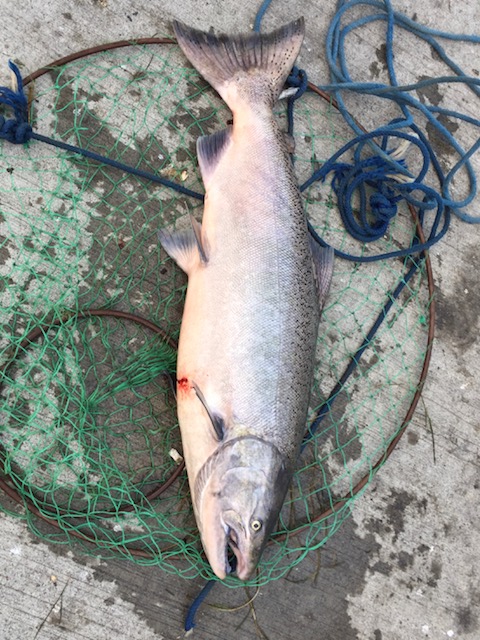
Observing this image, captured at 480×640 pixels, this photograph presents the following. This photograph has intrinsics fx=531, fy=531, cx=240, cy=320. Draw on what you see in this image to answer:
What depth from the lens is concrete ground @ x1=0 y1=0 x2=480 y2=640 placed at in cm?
282

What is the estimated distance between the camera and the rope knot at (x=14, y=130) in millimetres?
2861

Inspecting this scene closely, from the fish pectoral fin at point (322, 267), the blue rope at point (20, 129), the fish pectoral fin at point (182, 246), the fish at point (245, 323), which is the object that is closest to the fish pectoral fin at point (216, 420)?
the fish at point (245, 323)

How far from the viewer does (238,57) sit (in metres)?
3.17

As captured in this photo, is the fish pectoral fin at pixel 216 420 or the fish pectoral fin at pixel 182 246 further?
the fish pectoral fin at pixel 182 246

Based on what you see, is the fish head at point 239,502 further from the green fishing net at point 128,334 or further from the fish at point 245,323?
the green fishing net at point 128,334

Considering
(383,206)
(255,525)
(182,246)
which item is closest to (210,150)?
(182,246)

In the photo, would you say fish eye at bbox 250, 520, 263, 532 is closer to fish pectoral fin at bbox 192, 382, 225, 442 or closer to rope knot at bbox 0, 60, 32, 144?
fish pectoral fin at bbox 192, 382, 225, 442

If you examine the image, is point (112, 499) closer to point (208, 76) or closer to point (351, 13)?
point (208, 76)

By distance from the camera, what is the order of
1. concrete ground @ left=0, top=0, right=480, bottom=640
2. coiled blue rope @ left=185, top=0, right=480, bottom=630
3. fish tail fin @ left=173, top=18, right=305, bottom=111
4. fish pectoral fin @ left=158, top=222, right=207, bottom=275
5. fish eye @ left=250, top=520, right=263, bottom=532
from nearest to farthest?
1. fish eye @ left=250, top=520, right=263, bottom=532
2. concrete ground @ left=0, top=0, right=480, bottom=640
3. fish pectoral fin @ left=158, top=222, right=207, bottom=275
4. fish tail fin @ left=173, top=18, right=305, bottom=111
5. coiled blue rope @ left=185, top=0, right=480, bottom=630

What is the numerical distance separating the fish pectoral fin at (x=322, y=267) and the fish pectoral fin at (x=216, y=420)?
891 mm

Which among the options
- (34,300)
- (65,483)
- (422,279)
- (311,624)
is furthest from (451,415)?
(34,300)

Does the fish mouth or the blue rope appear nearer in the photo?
the fish mouth

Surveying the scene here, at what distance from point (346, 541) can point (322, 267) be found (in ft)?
5.52

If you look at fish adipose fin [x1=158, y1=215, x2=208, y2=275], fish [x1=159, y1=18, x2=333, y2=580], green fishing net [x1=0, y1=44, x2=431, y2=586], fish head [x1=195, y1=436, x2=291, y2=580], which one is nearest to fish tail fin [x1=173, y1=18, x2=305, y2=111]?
fish [x1=159, y1=18, x2=333, y2=580]
